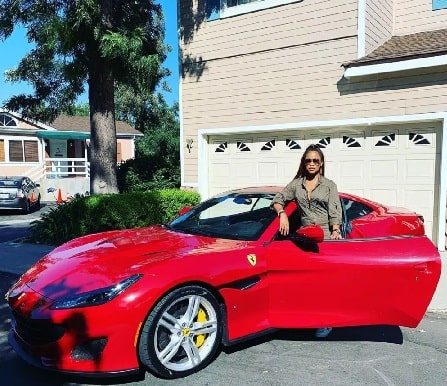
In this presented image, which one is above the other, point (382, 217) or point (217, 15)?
point (217, 15)

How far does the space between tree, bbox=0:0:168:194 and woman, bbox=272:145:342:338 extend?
593cm

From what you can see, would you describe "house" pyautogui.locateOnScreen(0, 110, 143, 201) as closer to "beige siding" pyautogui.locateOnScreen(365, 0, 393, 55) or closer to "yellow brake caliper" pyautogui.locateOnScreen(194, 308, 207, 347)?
"beige siding" pyautogui.locateOnScreen(365, 0, 393, 55)

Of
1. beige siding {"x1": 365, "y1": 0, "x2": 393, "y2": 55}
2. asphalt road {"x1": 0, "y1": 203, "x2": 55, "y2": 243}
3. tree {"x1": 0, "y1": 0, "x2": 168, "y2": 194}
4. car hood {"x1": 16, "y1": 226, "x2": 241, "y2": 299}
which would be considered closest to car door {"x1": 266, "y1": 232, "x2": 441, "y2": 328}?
car hood {"x1": 16, "y1": 226, "x2": 241, "y2": 299}

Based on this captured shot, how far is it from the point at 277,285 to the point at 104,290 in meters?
1.32

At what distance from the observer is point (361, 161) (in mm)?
8352

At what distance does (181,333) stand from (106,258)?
83cm

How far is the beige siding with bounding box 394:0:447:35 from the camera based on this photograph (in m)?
8.83

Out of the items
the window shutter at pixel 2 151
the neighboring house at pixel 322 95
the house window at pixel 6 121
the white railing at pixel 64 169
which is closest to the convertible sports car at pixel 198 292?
the neighboring house at pixel 322 95

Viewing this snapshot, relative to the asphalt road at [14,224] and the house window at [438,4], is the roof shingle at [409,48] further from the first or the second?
the asphalt road at [14,224]

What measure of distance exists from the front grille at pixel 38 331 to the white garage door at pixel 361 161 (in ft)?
21.6

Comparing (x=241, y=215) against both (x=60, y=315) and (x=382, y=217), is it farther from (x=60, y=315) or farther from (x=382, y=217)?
(x=60, y=315)

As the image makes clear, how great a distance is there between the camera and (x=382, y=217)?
481 cm

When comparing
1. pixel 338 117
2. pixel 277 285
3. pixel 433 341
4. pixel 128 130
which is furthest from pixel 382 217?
pixel 128 130

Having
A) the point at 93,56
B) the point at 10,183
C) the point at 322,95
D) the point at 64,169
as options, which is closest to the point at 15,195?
the point at 10,183
